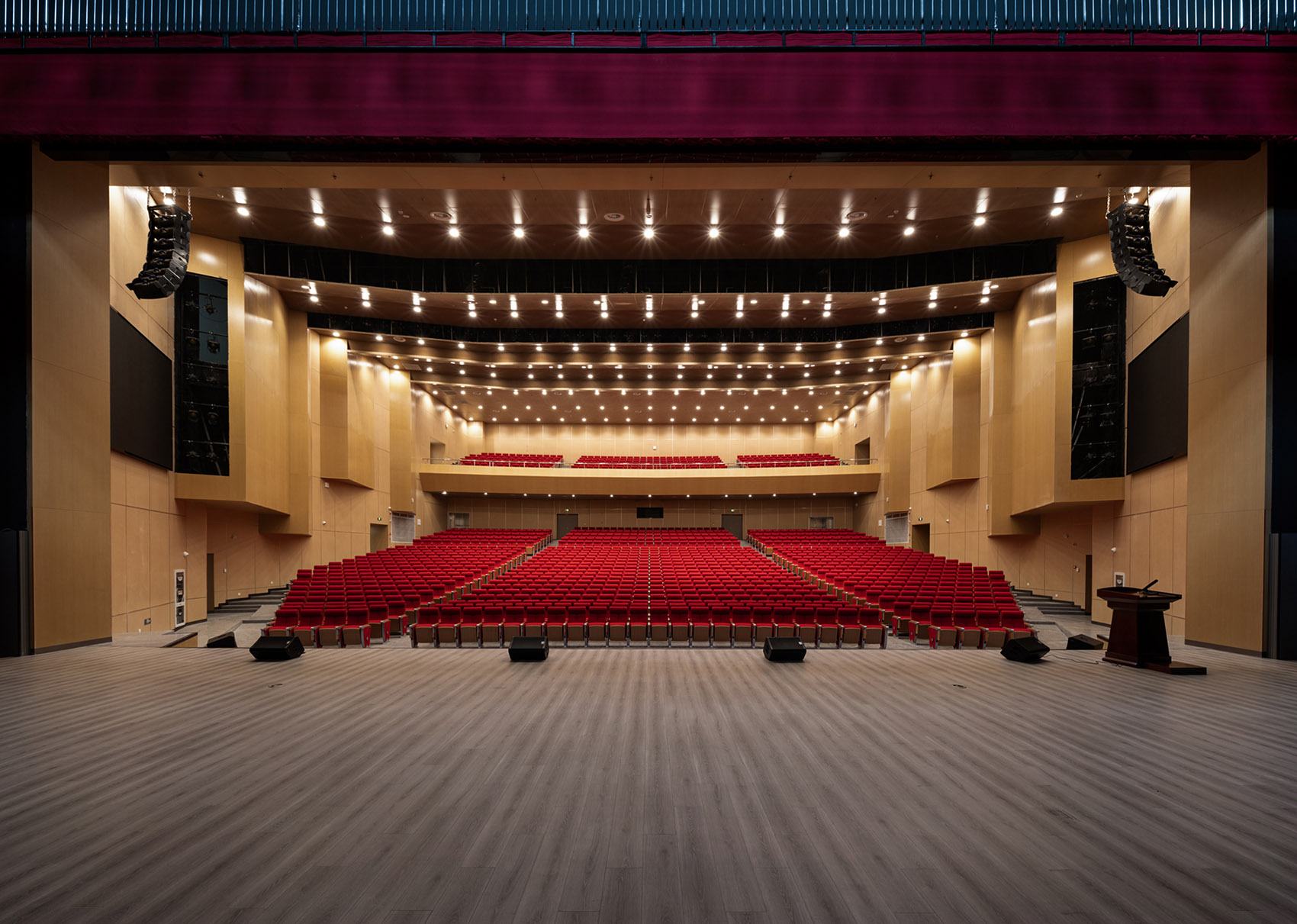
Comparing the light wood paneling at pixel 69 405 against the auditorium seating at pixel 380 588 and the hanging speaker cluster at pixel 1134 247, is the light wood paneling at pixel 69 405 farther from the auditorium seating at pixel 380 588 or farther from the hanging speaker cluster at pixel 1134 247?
the hanging speaker cluster at pixel 1134 247

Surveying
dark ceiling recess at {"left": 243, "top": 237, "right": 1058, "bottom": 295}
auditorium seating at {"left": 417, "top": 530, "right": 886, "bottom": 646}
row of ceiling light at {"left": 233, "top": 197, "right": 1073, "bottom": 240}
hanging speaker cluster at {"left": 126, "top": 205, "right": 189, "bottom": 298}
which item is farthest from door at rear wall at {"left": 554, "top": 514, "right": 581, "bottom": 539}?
hanging speaker cluster at {"left": 126, "top": 205, "right": 189, "bottom": 298}

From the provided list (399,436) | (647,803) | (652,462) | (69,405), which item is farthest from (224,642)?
(652,462)

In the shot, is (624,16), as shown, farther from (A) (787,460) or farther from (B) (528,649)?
(A) (787,460)

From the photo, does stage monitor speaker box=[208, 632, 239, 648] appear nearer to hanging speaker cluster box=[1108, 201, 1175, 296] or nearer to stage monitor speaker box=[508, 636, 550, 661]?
stage monitor speaker box=[508, 636, 550, 661]

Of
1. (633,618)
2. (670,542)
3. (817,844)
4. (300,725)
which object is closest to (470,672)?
(300,725)

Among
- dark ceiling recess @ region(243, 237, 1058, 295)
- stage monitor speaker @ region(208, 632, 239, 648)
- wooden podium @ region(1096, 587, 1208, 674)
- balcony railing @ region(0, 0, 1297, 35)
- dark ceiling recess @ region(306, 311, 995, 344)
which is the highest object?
balcony railing @ region(0, 0, 1297, 35)

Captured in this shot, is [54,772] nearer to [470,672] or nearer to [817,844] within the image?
[470,672]

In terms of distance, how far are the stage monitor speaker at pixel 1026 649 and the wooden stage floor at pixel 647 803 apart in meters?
1.28

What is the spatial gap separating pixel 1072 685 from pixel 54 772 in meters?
7.97

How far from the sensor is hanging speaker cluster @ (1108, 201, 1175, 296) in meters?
8.00

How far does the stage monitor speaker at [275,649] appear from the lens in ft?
24.3

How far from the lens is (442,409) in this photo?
2394cm

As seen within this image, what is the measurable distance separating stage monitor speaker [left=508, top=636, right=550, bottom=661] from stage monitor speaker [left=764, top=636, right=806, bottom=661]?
2676 mm

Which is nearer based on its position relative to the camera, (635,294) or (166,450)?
(166,450)
